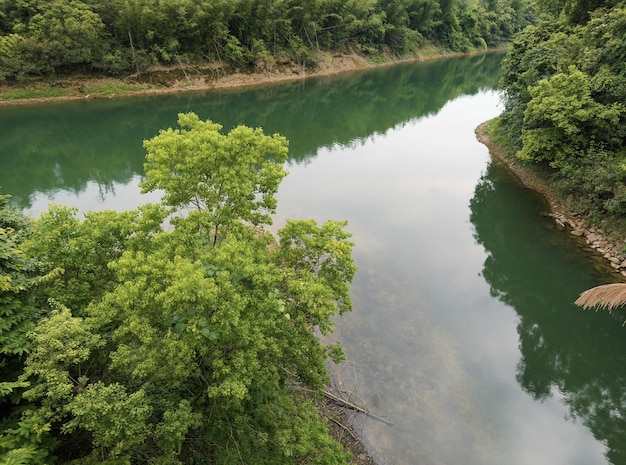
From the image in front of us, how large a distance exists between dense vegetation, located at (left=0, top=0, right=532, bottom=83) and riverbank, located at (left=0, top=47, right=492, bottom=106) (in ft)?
3.08

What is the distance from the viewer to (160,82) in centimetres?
4372

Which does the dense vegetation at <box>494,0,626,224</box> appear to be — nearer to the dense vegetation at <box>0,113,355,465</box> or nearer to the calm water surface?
the calm water surface

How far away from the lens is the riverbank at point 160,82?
122ft

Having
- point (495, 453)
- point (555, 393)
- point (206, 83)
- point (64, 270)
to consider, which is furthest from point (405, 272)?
point (206, 83)

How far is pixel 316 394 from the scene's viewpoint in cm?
918

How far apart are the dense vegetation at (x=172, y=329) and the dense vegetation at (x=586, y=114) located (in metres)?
16.5

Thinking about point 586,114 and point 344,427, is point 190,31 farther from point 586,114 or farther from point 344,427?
point 344,427

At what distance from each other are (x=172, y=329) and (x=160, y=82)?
43785 millimetres

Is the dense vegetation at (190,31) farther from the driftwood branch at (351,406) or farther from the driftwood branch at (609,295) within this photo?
the driftwood branch at (609,295)

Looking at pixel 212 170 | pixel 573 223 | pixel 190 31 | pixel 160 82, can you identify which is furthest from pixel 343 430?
pixel 190 31

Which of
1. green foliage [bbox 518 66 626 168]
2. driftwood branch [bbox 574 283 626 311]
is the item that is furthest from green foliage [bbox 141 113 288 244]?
green foliage [bbox 518 66 626 168]

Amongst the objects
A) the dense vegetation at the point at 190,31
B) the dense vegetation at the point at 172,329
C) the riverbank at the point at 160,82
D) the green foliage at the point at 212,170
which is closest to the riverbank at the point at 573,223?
the dense vegetation at the point at 172,329

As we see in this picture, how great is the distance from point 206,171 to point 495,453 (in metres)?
10.3

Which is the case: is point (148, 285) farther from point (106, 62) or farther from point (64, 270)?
point (106, 62)
